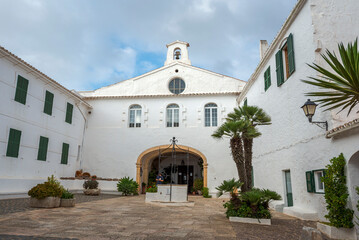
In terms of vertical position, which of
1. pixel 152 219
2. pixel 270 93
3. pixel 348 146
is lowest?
pixel 152 219

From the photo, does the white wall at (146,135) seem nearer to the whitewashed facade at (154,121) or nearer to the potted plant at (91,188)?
the whitewashed facade at (154,121)

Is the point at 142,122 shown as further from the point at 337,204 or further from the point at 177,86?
the point at 337,204

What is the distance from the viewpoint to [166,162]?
75.0 ft

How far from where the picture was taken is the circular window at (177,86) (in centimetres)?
1850

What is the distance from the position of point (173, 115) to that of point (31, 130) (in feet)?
27.1

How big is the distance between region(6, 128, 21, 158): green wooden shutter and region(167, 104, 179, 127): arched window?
8.60m

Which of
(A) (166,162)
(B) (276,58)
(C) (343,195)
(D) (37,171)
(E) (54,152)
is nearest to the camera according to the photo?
(C) (343,195)

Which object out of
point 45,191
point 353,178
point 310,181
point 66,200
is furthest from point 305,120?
point 45,191

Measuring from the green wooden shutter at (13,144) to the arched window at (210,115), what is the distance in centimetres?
1030

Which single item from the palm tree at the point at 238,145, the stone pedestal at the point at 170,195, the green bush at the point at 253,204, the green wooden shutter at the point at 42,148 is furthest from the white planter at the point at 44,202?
the palm tree at the point at 238,145

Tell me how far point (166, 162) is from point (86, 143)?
7090 millimetres

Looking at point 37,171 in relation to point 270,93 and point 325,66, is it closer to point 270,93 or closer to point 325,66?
point 270,93

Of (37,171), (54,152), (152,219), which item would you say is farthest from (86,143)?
(152,219)

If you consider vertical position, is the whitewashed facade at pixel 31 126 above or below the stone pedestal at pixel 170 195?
above
